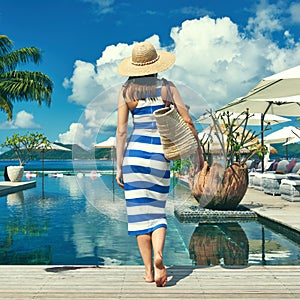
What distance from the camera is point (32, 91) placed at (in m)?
19.5

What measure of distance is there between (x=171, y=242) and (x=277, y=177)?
7.07 meters

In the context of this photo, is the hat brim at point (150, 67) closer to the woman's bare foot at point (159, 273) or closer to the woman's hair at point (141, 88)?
the woman's hair at point (141, 88)

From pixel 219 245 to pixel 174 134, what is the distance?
120 inches

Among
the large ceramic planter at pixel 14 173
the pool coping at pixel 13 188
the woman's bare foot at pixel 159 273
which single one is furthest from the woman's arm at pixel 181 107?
the large ceramic planter at pixel 14 173

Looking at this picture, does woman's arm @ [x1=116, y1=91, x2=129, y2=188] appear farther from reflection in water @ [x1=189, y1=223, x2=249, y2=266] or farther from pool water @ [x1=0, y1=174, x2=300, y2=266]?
reflection in water @ [x1=189, y1=223, x2=249, y2=266]

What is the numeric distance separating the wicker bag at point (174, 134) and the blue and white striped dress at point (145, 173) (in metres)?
0.07

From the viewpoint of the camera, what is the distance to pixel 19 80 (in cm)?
1938

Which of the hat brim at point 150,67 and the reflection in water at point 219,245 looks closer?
the hat brim at point 150,67

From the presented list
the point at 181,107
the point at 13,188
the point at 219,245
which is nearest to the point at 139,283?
the point at 181,107

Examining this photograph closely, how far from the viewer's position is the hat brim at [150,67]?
3348mm

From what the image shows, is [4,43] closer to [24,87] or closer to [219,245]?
[24,87]

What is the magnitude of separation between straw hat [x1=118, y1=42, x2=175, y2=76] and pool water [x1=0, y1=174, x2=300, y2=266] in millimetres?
999

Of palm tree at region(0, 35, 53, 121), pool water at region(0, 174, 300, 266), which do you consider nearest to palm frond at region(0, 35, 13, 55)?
palm tree at region(0, 35, 53, 121)

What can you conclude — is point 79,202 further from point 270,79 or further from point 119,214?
point 119,214
